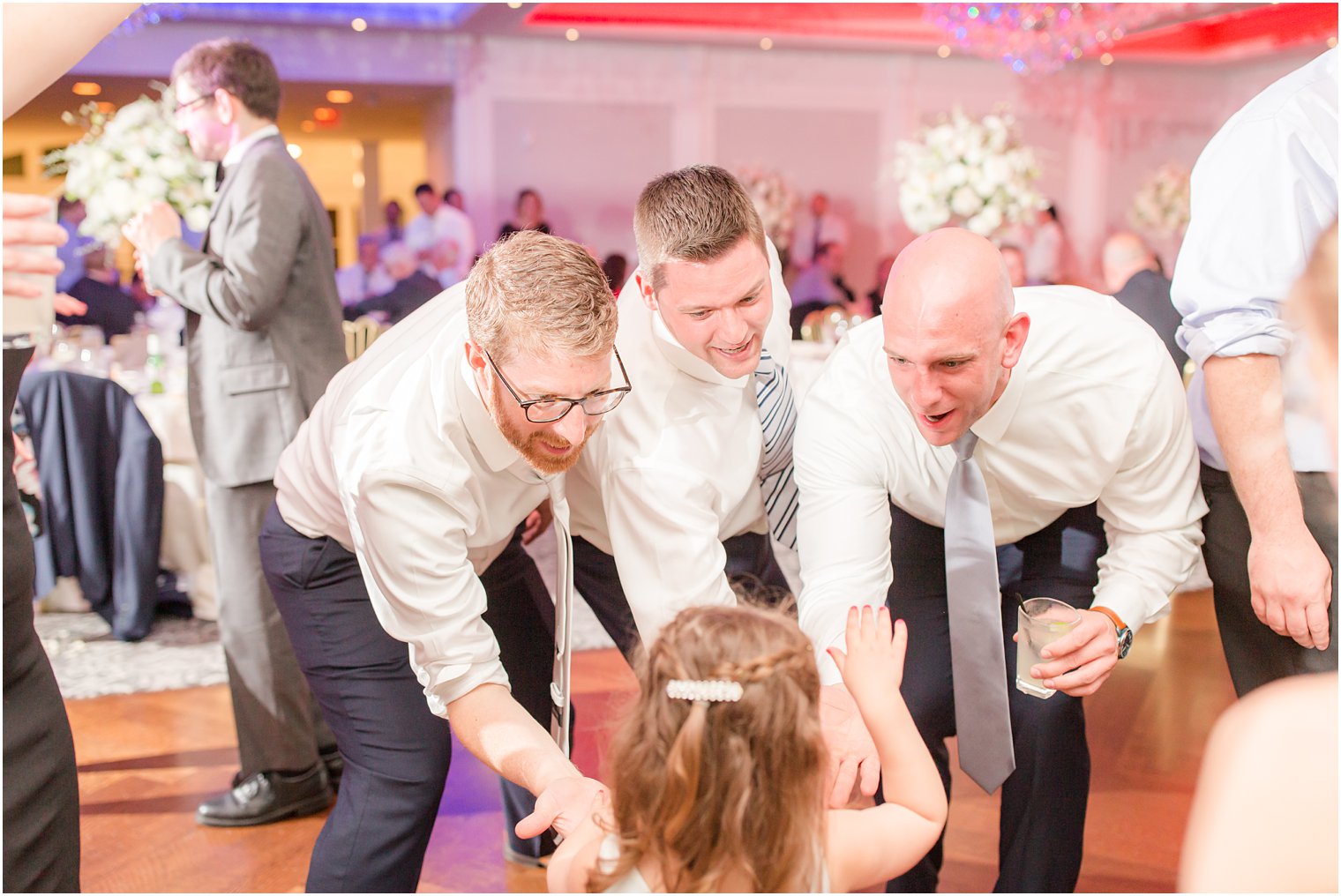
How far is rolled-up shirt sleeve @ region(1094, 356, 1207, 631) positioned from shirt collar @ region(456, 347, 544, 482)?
3.46 ft

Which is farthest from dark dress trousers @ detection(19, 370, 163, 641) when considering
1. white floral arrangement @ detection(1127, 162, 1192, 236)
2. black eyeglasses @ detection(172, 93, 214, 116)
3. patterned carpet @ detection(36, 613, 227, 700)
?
white floral arrangement @ detection(1127, 162, 1192, 236)

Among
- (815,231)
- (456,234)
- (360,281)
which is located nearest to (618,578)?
(456,234)

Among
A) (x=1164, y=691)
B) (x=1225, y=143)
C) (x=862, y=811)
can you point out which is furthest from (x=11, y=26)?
(x=1164, y=691)

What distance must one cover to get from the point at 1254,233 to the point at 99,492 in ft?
13.2

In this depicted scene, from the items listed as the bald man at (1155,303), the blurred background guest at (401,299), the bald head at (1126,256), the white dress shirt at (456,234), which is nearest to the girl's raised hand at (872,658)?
the bald man at (1155,303)

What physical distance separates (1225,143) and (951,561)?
0.81 metres

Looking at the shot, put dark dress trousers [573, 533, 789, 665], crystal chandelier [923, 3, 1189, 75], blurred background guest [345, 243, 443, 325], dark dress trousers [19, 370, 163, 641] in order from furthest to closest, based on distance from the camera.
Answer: blurred background guest [345, 243, 443, 325] < crystal chandelier [923, 3, 1189, 75] < dark dress trousers [19, 370, 163, 641] < dark dress trousers [573, 533, 789, 665]

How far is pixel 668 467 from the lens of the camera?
195 centimetres

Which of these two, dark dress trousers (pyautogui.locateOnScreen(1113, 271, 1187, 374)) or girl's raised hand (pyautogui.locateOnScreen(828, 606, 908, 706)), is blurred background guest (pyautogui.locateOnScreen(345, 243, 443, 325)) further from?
girl's raised hand (pyautogui.locateOnScreen(828, 606, 908, 706))

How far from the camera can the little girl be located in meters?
1.40

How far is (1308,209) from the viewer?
183cm

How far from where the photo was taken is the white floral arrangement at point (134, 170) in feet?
12.9

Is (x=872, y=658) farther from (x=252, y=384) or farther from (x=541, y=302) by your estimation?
(x=252, y=384)

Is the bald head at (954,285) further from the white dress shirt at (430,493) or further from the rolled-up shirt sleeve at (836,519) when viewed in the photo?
the white dress shirt at (430,493)
